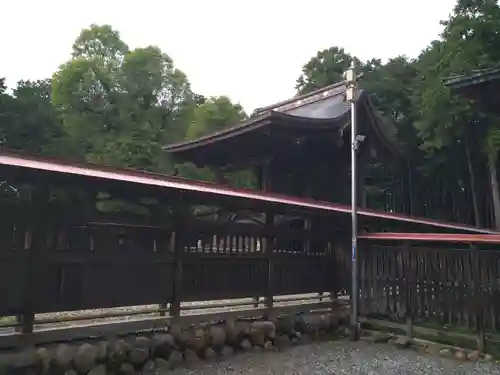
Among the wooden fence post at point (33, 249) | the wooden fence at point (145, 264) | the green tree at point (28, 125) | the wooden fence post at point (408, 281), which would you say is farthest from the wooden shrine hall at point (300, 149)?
the green tree at point (28, 125)

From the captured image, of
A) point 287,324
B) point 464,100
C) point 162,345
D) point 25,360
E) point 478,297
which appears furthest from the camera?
point 464,100

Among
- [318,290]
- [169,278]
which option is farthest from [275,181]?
[169,278]

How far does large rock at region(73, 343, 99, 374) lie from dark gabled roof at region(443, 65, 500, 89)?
602 centimetres

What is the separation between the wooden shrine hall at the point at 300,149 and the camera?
10438 mm

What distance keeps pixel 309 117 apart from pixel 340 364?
6352mm

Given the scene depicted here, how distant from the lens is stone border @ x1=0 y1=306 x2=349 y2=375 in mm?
4793

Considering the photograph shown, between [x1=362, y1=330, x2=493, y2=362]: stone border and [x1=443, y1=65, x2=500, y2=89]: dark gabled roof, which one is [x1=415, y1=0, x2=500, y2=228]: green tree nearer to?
[x1=443, y1=65, x2=500, y2=89]: dark gabled roof

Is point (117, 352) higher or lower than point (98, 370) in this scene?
higher

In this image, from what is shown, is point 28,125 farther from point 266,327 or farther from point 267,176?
point 266,327

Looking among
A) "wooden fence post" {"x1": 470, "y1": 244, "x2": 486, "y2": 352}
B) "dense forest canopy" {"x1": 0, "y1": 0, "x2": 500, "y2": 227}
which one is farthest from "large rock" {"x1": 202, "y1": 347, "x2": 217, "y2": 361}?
"dense forest canopy" {"x1": 0, "y1": 0, "x2": 500, "y2": 227}

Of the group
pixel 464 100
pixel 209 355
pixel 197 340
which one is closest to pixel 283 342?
pixel 209 355

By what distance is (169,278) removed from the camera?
6.30m

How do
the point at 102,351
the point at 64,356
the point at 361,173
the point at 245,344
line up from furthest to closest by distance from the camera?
the point at 361,173 < the point at 245,344 < the point at 102,351 < the point at 64,356

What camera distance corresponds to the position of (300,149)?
11.4 m
